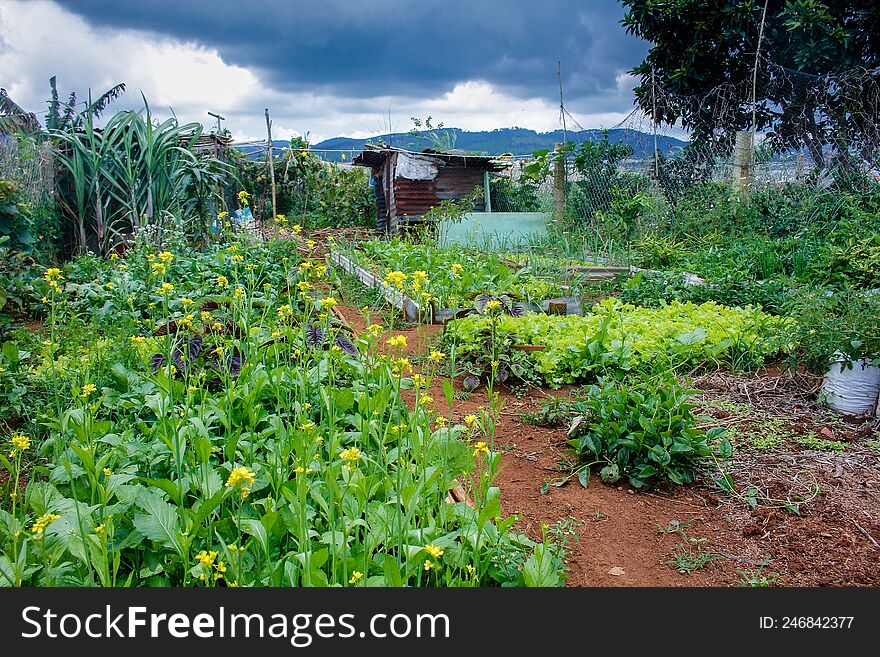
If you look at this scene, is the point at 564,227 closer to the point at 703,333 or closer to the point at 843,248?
the point at 843,248

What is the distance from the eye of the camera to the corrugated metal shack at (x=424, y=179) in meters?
11.6

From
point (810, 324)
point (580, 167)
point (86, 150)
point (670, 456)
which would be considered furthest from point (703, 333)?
point (580, 167)

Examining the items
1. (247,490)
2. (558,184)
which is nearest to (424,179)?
(558,184)

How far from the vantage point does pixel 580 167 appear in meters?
10.1

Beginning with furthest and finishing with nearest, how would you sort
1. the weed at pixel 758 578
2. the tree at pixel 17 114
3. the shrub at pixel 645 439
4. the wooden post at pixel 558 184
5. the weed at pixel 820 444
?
the wooden post at pixel 558 184 → the tree at pixel 17 114 → the weed at pixel 820 444 → the shrub at pixel 645 439 → the weed at pixel 758 578

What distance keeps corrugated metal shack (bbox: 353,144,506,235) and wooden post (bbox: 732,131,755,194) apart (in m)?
4.12

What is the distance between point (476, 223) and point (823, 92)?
190 inches

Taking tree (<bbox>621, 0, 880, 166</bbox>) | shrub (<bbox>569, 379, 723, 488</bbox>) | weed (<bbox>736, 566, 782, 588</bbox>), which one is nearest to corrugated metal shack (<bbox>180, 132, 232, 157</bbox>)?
tree (<bbox>621, 0, 880, 166</bbox>)

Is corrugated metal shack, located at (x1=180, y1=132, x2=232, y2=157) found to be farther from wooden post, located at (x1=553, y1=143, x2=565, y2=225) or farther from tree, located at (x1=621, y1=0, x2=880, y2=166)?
tree, located at (x1=621, y1=0, x2=880, y2=166)

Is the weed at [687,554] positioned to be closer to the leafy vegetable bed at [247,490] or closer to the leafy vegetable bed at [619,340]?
the leafy vegetable bed at [247,490]

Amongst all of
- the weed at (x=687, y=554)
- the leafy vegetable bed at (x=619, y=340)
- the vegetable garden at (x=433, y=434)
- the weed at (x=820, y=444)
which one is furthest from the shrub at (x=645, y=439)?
the leafy vegetable bed at (x=619, y=340)

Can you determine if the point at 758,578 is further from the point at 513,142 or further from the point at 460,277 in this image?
the point at 513,142

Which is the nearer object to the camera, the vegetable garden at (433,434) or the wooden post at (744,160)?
the vegetable garden at (433,434)

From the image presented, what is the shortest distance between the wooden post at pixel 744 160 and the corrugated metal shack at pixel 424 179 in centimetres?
412
